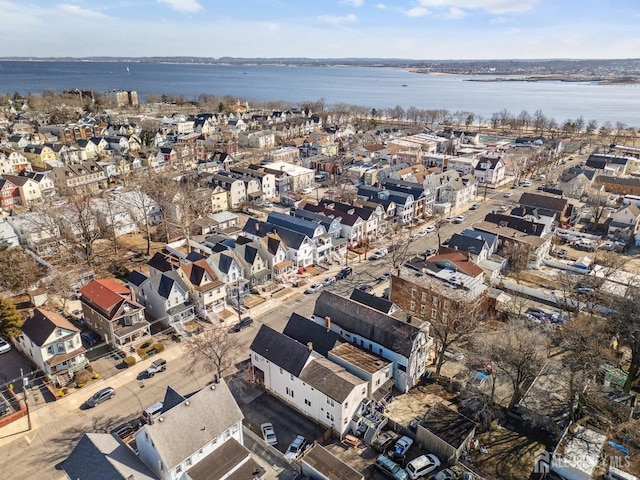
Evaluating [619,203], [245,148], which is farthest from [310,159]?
[619,203]

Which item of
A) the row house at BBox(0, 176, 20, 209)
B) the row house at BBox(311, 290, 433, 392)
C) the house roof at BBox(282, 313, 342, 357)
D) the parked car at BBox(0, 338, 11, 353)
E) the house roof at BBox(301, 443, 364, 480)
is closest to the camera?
the house roof at BBox(301, 443, 364, 480)

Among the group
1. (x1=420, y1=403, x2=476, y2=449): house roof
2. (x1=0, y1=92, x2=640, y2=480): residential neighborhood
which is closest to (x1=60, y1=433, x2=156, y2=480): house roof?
(x1=0, y1=92, x2=640, y2=480): residential neighborhood

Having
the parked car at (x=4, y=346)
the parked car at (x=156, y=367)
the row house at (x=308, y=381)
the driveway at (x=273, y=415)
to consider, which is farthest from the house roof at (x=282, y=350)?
the parked car at (x=4, y=346)

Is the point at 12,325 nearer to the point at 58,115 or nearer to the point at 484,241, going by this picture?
the point at 484,241

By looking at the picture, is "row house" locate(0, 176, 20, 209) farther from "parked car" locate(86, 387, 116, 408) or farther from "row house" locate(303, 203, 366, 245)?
"parked car" locate(86, 387, 116, 408)

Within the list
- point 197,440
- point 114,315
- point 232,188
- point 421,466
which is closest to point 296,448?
point 197,440

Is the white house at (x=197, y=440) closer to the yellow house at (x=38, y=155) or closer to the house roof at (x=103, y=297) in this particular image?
the house roof at (x=103, y=297)
